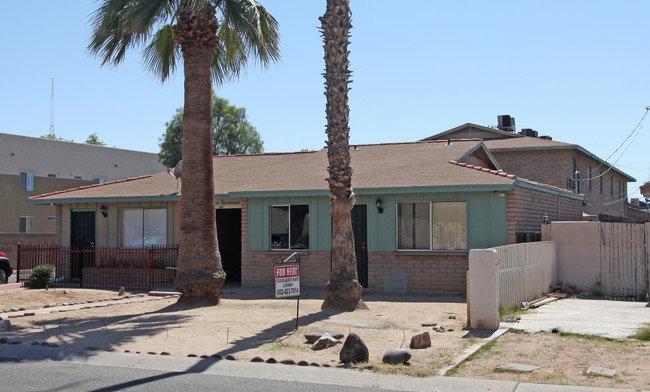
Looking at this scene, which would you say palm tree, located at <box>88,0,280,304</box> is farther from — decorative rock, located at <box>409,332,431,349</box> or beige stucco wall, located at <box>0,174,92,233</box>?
beige stucco wall, located at <box>0,174,92,233</box>

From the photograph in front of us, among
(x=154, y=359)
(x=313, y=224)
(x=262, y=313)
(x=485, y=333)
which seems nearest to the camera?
(x=154, y=359)

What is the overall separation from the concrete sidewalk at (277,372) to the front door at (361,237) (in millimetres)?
9116

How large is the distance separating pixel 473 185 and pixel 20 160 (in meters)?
33.0

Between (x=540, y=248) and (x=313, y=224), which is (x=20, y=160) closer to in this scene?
(x=313, y=224)

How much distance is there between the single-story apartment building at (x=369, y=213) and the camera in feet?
55.8

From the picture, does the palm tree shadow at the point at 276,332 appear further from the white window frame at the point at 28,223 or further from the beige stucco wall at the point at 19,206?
the white window frame at the point at 28,223

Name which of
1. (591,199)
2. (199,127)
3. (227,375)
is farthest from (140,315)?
(591,199)

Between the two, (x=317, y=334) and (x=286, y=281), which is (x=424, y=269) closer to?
(x=286, y=281)

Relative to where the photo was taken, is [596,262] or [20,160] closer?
[596,262]

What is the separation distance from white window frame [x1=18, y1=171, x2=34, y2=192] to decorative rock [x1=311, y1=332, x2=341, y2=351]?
35.7 meters

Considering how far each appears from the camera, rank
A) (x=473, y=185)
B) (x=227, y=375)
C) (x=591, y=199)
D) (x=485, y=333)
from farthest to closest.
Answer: (x=591, y=199)
(x=473, y=185)
(x=485, y=333)
(x=227, y=375)

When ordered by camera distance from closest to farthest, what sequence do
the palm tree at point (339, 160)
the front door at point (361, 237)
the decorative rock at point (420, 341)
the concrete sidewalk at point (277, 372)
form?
the concrete sidewalk at point (277, 372) < the decorative rock at point (420, 341) < the palm tree at point (339, 160) < the front door at point (361, 237)

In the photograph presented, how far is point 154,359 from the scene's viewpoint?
955 centimetres

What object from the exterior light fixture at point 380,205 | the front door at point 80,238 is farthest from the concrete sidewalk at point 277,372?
the front door at point 80,238
